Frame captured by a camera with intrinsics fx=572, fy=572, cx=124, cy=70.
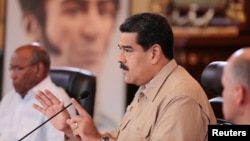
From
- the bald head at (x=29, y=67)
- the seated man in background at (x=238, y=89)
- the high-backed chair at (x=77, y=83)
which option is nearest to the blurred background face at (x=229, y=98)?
the seated man in background at (x=238, y=89)

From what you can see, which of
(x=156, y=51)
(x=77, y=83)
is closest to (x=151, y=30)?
(x=156, y=51)

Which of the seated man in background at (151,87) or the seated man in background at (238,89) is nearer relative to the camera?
the seated man in background at (238,89)

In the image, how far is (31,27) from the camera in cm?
475

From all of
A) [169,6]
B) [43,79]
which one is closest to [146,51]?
[43,79]

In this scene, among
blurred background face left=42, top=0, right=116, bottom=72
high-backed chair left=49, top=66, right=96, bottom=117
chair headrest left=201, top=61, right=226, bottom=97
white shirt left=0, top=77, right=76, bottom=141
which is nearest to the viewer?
chair headrest left=201, top=61, right=226, bottom=97

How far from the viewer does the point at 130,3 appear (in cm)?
471

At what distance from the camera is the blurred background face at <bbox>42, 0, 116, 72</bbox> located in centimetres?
468

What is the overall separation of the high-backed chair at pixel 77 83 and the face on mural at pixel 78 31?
1421 millimetres

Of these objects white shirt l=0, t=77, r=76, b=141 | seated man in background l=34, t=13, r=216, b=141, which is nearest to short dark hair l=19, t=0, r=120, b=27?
white shirt l=0, t=77, r=76, b=141

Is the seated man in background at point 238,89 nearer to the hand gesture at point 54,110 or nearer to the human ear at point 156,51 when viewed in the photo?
the human ear at point 156,51

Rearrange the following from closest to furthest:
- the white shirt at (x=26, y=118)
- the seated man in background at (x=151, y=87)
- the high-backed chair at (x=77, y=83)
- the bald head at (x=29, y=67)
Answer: the seated man in background at (x=151, y=87), the white shirt at (x=26, y=118), the high-backed chair at (x=77, y=83), the bald head at (x=29, y=67)

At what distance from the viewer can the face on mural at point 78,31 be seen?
15.4 feet

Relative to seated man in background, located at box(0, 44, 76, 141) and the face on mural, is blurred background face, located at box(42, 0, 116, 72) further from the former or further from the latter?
seated man in background, located at box(0, 44, 76, 141)

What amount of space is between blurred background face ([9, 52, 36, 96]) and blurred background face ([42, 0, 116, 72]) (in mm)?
1462
